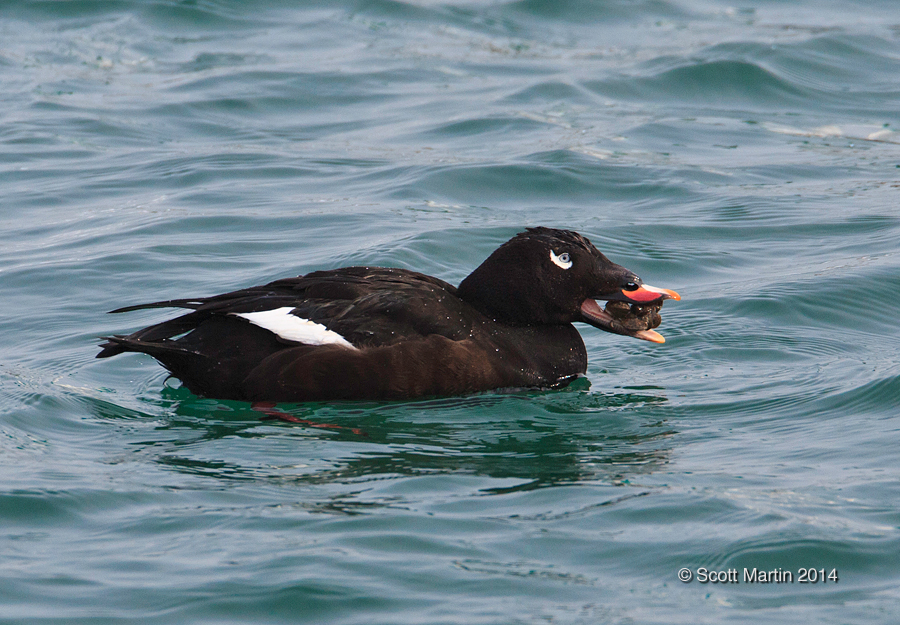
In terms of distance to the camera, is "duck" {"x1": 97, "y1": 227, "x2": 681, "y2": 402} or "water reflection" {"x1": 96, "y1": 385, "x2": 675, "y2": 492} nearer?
Result: "water reflection" {"x1": 96, "y1": 385, "x2": 675, "y2": 492}

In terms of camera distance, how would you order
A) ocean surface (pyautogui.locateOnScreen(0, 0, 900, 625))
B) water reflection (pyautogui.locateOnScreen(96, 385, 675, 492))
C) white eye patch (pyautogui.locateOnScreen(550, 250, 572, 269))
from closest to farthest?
ocean surface (pyautogui.locateOnScreen(0, 0, 900, 625))
water reflection (pyautogui.locateOnScreen(96, 385, 675, 492))
white eye patch (pyautogui.locateOnScreen(550, 250, 572, 269))

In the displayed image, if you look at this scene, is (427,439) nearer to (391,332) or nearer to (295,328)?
(391,332)

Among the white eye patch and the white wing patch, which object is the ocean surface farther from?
the white eye patch

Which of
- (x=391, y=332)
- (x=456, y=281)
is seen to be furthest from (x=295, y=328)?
(x=456, y=281)

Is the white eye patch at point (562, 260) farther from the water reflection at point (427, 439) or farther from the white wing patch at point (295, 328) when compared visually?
the white wing patch at point (295, 328)

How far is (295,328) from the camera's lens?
17.8 ft

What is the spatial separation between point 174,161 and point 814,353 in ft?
20.1

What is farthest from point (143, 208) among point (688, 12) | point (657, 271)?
point (688, 12)

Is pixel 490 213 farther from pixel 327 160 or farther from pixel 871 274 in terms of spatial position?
pixel 871 274

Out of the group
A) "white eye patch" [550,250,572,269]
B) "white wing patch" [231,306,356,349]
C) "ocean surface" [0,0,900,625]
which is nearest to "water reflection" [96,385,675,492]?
"ocean surface" [0,0,900,625]

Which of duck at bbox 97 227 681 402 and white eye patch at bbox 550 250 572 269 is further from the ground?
white eye patch at bbox 550 250 572 269

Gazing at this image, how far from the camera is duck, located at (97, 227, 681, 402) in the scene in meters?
5.42

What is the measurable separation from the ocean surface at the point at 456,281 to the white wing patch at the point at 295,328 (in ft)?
1.07

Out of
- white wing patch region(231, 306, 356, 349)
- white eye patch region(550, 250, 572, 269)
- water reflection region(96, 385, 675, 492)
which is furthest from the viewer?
white eye patch region(550, 250, 572, 269)
